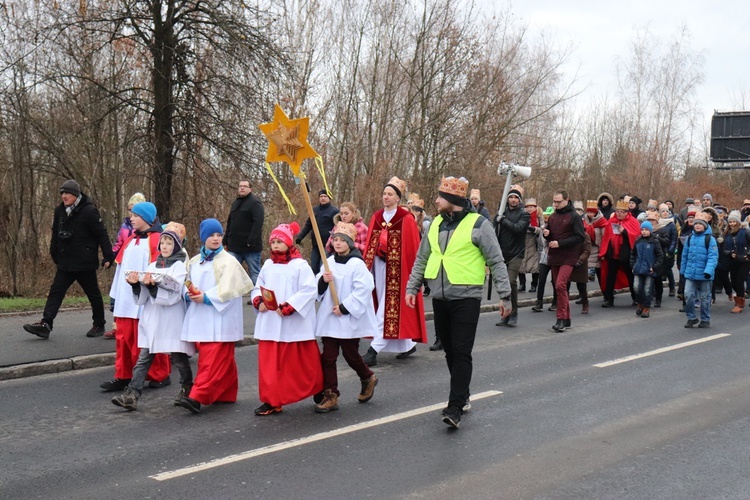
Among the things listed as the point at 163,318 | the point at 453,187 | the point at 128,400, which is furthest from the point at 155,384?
the point at 453,187

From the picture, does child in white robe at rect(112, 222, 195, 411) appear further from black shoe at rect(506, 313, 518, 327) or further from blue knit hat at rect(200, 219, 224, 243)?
black shoe at rect(506, 313, 518, 327)

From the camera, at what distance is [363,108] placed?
990 inches

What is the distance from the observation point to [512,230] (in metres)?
12.3

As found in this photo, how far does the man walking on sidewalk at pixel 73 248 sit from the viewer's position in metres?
9.91

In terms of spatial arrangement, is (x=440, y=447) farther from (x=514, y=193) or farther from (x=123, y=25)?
(x=123, y=25)

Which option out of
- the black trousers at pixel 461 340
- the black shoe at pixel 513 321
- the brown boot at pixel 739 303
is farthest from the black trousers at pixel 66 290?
the brown boot at pixel 739 303

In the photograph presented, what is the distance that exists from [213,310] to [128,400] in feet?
3.59

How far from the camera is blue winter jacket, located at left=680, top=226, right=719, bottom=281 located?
1256 centimetres

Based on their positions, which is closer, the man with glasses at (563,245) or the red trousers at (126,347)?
the red trousers at (126,347)

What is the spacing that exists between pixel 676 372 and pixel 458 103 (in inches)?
652

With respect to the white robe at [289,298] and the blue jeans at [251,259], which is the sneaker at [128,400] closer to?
the white robe at [289,298]

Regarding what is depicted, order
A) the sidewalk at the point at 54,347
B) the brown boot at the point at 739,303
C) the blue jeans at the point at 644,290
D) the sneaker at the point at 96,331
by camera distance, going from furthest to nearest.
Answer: the brown boot at the point at 739,303 < the blue jeans at the point at 644,290 < the sneaker at the point at 96,331 < the sidewalk at the point at 54,347

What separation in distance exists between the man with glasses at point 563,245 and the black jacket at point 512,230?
51 cm

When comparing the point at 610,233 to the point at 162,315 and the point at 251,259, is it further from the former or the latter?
the point at 162,315
